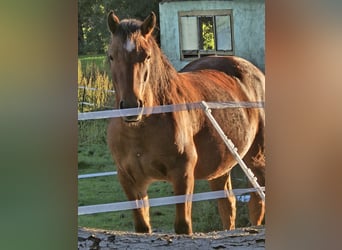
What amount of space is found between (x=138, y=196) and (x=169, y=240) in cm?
26

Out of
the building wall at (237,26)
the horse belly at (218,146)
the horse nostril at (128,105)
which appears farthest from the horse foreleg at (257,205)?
the horse nostril at (128,105)

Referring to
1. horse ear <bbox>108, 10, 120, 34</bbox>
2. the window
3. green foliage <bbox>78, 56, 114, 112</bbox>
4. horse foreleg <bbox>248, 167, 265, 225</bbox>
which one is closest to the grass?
green foliage <bbox>78, 56, 114, 112</bbox>

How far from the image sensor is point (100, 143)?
2.48 meters

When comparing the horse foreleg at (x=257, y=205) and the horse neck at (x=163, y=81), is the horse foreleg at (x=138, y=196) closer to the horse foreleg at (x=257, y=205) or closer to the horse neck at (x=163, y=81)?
the horse neck at (x=163, y=81)

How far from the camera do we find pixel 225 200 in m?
2.61

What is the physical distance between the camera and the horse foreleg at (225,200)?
261 centimetres

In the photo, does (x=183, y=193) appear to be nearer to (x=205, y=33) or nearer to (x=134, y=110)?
(x=134, y=110)

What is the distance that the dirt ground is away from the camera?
2545 millimetres

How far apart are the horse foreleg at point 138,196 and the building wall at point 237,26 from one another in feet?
1.80

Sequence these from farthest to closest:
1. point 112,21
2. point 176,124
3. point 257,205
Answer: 1. point 257,205
2. point 176,124
3. point 112,21

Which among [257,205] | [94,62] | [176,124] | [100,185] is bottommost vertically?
[257,205]

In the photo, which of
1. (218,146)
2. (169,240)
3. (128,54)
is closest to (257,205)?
(218,146)
